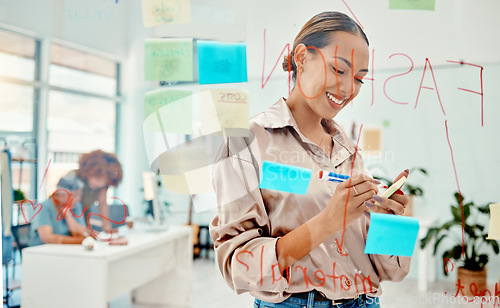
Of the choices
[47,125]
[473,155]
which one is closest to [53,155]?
[47,125]

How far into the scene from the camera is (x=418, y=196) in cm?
90

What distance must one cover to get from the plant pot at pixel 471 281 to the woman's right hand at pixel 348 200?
311 mm

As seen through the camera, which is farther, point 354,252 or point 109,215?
point 109,215

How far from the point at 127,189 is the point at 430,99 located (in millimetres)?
Answer: 778

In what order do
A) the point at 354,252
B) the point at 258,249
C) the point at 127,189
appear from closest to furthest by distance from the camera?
the point at 258,249
the point at 354,252
the point at 127,189

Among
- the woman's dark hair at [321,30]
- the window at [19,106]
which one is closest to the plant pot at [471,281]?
the woman's dark hair at [321,30]

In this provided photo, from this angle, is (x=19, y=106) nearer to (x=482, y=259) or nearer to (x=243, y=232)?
(x=243, y=232)

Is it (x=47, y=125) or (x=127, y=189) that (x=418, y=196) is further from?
(x=47, y=125)

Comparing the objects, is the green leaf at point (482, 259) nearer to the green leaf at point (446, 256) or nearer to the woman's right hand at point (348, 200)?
the green leaf at point (446, 256)

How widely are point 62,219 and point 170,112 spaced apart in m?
0.43

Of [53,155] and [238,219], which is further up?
[53,155]

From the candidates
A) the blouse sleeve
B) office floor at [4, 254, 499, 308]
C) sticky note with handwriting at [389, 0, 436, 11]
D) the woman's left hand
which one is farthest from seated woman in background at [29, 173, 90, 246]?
sticky note with handwriting at [389, 0, 436, 11]

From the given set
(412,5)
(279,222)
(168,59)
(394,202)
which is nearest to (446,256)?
(394,202)

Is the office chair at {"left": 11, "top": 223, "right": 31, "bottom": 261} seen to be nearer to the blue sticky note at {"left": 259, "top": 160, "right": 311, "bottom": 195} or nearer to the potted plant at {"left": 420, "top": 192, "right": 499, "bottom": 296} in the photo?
the blue sticky note at {"left": 259, "top": 160, "right": 311, "bottom": 195}
